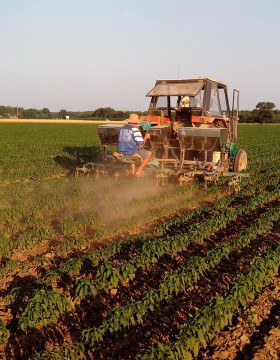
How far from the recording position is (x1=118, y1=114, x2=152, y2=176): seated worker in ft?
28.8

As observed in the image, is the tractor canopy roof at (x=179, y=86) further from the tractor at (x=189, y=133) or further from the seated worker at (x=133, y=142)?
the seated worker at (x=133, y=142)

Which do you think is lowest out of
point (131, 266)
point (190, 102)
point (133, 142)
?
point (131, 266)

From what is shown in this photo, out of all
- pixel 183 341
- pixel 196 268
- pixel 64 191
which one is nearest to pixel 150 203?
pixel 64 191

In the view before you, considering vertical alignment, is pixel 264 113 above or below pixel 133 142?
above

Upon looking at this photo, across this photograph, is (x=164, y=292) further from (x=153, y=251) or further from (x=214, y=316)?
(x=153, y=251)

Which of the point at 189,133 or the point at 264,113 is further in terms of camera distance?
the point at 264,113

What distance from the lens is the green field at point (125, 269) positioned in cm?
363

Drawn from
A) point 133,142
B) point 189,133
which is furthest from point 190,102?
point 133,142

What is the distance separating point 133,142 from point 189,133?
4.19 feet

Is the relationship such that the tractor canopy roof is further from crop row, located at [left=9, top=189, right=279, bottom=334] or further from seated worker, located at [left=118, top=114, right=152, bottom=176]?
crop row, located at [left=9, top=189, right=279, bottom=334]

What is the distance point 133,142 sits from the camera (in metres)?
8.81

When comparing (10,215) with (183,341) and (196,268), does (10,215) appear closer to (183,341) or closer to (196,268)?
(196,268)

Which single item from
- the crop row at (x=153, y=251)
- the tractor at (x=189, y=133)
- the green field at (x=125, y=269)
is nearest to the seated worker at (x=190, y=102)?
the tractor at (x=189, y=133)

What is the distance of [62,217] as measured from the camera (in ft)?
25.0
